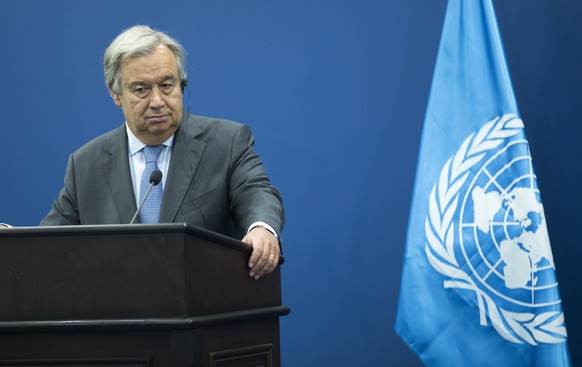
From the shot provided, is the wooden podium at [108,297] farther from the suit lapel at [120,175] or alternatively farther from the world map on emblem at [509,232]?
the world map on emblem at [509,232]

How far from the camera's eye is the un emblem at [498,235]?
2.98m

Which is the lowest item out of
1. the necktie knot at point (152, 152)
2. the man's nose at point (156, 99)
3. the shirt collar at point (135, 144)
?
the necktie knot at point (152, 152)

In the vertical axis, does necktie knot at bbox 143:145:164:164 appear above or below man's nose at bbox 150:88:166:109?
below

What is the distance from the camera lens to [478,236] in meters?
3.04

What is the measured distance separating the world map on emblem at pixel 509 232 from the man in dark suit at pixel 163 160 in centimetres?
91

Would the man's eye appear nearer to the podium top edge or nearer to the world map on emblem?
the podium top edge

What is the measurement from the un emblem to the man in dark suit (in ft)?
2.80

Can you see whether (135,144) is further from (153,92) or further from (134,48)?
(134,48)

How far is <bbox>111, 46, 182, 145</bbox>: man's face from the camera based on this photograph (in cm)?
257

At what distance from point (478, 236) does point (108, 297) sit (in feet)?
5.62

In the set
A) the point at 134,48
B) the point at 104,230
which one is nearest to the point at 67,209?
the point at 134,48

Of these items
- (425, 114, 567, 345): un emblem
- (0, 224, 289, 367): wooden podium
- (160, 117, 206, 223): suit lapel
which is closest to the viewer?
(0, 224, 289, 367): wooden podium

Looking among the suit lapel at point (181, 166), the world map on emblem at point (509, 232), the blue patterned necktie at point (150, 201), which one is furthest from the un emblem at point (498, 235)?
the blue patterned necktie at point (150, 201)

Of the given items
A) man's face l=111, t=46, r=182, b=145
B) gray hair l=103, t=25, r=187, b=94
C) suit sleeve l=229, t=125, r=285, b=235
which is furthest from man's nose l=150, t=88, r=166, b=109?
→ suit sleeve l=229, t=125, r=285, b=235
